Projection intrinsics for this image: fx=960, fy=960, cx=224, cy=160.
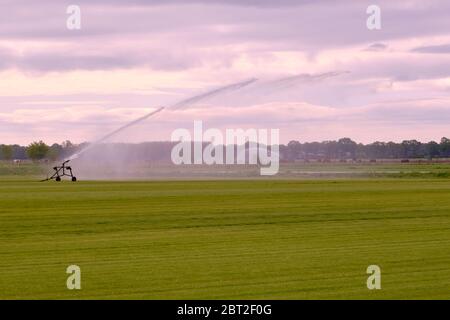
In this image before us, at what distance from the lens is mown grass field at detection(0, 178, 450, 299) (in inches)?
773

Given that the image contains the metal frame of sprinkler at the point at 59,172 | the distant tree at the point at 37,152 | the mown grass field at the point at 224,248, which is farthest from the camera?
the distant tree at the point at 37,152

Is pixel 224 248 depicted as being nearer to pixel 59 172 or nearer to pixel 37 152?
pixel 59 172

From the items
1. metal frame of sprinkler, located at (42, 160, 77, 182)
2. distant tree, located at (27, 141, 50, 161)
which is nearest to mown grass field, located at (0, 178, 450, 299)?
metal frame of sprinkler, located at (42, 160, 77, 182)

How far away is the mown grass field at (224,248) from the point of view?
19625mm

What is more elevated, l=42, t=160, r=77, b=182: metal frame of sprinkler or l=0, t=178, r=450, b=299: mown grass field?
l=42, t=160, r=77, b=182: metal frame of sprinkler

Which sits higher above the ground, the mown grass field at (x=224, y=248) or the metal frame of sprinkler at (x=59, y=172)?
the metal frame of sprinkler at (x=59, y=172)

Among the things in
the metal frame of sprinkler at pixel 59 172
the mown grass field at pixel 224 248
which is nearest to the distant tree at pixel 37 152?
the metal frame of sprinkler at pixel 59 172

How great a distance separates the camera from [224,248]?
26938 mm

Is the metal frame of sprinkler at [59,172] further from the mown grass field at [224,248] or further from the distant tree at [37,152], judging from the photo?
the distant tree at [37,152]

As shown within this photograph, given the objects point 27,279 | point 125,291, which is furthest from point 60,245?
point 125,291

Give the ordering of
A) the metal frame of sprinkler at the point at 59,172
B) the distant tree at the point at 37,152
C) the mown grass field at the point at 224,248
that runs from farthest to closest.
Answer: the distant tree at the point at 37,152 → the metal frame of sprinkler at the point at 59,172 → the mown grass field at the point at 224,248

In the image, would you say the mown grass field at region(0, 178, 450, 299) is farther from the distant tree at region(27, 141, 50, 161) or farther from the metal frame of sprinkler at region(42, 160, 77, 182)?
the distant tree at region(27, 141, 50, 161)
